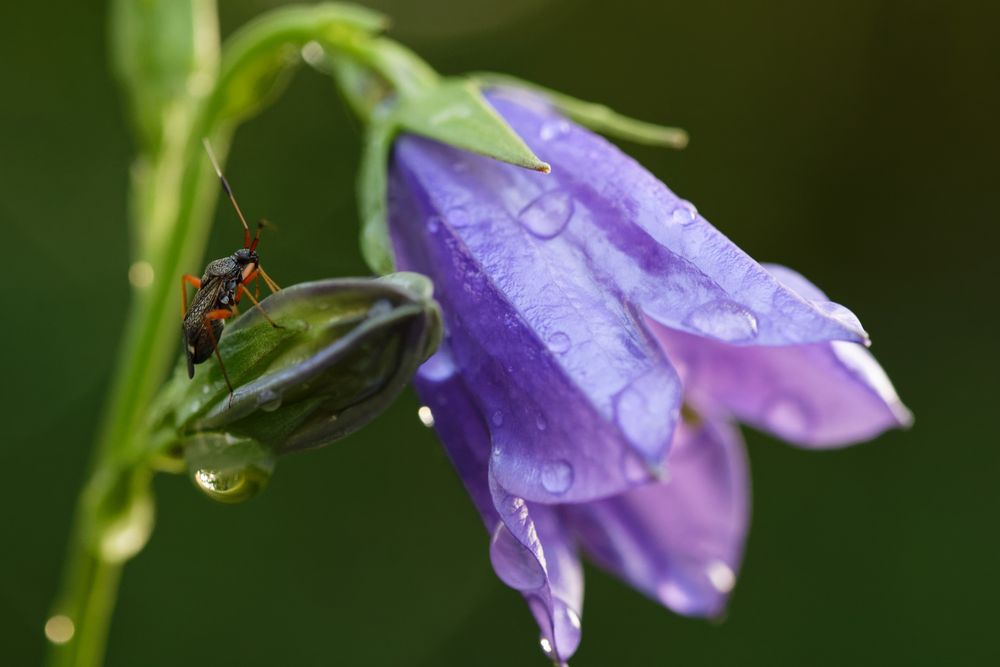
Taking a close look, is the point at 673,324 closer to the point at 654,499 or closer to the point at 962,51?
the point at 654,499

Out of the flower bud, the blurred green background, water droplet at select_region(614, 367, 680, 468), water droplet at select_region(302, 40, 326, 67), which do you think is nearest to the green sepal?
the flower bud

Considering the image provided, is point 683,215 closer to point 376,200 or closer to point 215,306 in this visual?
point 376,200

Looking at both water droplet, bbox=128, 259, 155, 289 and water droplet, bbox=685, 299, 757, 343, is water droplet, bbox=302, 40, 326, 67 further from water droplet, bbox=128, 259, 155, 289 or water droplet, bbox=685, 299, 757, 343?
water droplet, bbox=685, 299, 757, 343

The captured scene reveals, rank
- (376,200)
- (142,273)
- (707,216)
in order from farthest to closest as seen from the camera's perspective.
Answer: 1. (707,216)
2. (142,273)
3. (376,200)

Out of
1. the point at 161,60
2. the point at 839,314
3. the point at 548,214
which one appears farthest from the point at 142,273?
the point at 839,314

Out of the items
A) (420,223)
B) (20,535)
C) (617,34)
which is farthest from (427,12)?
(420,223)

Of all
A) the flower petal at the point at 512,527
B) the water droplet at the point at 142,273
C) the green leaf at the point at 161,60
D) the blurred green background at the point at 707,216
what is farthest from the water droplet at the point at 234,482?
the blurred green background at the point at 707,216
